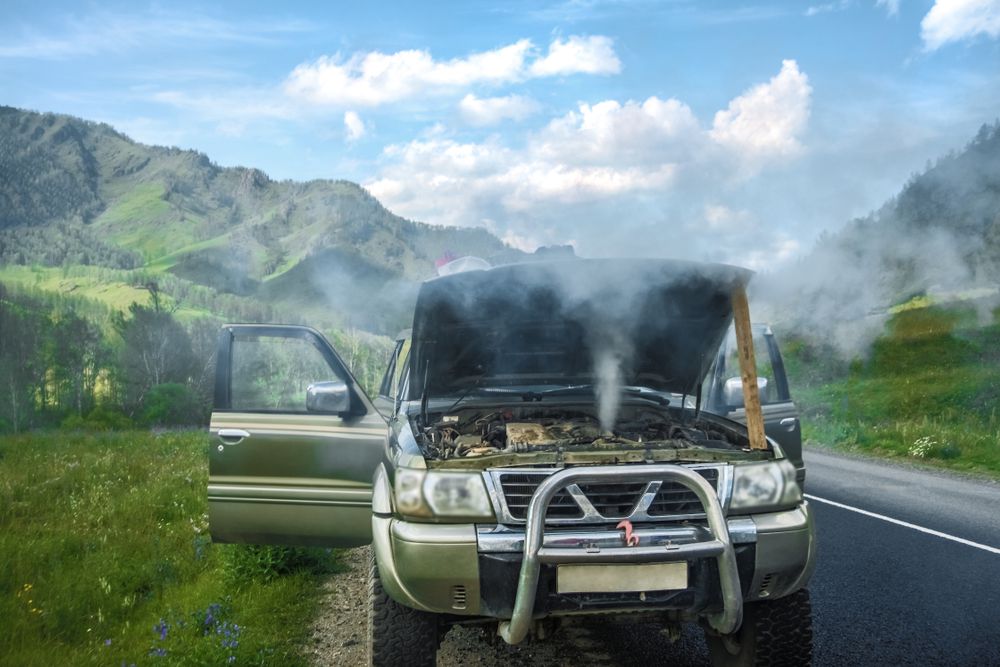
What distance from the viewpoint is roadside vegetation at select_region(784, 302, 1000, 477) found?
16.0m

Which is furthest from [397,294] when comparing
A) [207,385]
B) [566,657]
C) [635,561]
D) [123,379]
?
[123,379]

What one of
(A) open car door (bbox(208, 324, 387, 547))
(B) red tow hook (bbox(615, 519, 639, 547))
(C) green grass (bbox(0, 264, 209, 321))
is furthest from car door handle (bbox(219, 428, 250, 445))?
(C) green grass (bbox(0, 264, 209, 321))

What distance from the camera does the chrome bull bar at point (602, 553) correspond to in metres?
3.02

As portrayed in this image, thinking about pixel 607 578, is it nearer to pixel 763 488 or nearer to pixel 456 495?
pixel 456 495

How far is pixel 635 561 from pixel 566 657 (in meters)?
1.53

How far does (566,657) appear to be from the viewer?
14.3 feet

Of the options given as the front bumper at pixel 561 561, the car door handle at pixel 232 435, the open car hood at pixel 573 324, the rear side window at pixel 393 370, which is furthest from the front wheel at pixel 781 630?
the rear side window at pixel 393 370

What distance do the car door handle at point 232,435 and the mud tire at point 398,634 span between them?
1.72 meters

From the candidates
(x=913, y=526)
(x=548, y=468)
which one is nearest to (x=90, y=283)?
(x=913, y=526)

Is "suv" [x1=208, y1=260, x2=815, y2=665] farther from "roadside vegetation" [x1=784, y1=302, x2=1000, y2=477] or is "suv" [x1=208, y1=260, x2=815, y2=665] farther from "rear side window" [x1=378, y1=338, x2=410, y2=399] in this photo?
"roadside vegetation" [x1=784, y1=302, x2=1000, y2=477]

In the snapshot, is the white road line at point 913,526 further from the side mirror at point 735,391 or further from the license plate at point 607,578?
the license plate at point 607,578

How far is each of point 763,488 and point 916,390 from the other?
27.4 metres

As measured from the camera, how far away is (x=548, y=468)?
3.33 m

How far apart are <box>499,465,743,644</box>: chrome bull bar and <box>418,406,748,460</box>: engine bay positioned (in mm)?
455
